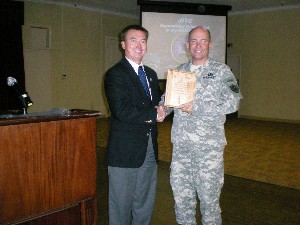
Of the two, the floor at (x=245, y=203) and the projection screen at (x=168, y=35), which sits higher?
the projection screen at (x=168, y=35)

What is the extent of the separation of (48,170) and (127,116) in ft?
1.76

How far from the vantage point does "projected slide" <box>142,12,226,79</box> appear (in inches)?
254

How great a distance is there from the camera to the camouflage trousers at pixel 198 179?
6.53ft

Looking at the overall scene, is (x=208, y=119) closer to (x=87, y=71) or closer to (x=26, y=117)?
(x=26, y=117)

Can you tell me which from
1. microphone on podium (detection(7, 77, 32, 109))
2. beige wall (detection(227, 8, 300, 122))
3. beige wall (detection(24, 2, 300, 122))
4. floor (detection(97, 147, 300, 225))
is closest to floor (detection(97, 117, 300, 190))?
floor (detection(97, 147, 300, 225))

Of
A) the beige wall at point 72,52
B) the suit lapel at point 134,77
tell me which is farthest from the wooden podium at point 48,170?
the beige wall at point 72,52

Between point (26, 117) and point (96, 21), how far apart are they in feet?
24.7

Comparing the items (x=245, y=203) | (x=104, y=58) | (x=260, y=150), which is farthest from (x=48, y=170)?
(x=104, y=58)

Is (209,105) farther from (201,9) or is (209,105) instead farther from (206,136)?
(201,9)

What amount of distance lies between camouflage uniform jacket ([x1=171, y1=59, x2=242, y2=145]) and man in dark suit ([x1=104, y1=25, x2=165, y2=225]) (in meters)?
0.28

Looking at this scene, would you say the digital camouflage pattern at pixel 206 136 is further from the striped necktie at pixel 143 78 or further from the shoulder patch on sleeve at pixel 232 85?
the striped necktie at pixel 143 78

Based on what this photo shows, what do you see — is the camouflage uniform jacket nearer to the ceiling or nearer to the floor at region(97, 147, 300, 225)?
the floor at region(97, 147, 300, 225)

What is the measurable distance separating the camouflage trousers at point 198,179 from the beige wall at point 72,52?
5.97 metres

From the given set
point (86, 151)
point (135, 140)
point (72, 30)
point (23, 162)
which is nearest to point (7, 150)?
point (23, 162)
